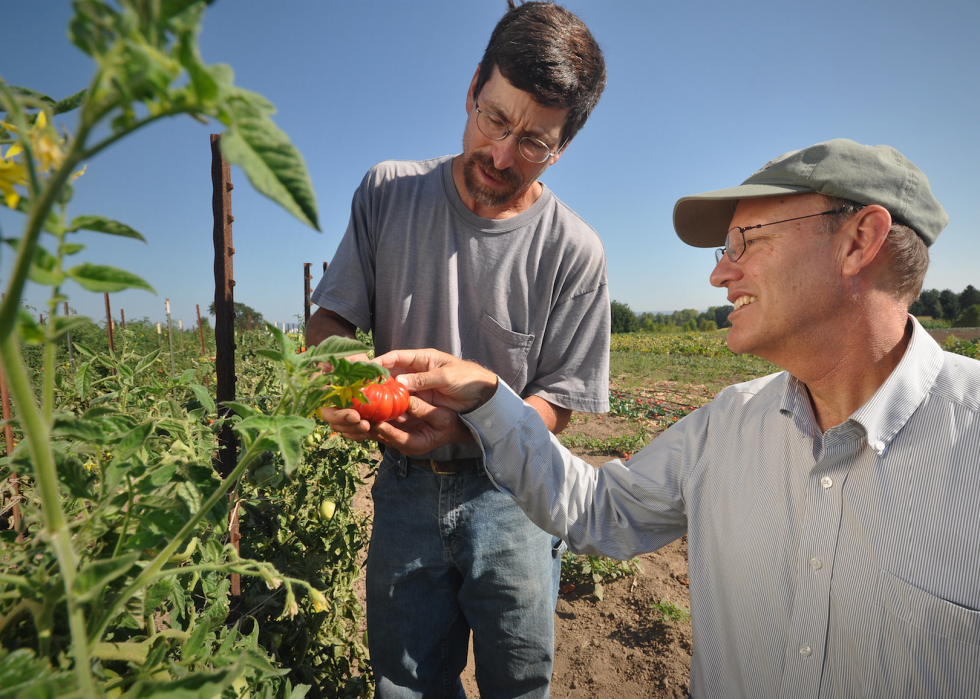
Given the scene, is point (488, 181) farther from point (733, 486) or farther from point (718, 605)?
point (718, 605)

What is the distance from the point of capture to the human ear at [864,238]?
4.86ft

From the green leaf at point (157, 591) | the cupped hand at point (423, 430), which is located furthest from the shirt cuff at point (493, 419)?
the green leaf at point (157, 591)

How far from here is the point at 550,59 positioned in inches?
70.2

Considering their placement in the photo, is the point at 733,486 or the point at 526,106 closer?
the point at 733,486

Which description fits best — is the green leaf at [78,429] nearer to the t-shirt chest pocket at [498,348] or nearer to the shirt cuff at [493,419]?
the shirt cuff at [493,419]

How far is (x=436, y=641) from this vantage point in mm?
2025

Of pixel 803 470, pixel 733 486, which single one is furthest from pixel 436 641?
pixel 803 470

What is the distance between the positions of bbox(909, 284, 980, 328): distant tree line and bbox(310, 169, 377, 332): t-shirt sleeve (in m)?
55.2

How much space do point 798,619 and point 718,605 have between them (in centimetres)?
27

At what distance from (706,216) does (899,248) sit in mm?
619

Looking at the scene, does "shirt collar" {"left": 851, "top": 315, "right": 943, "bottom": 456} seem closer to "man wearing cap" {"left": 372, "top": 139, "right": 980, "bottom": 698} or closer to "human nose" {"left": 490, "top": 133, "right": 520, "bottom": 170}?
"man wearing cap" {"left": 372, "top": 139, "right": 980, "bottom": 698}

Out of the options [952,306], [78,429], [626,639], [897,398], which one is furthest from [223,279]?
[952,306]

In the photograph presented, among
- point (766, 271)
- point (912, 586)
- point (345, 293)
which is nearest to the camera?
point (912, 586)

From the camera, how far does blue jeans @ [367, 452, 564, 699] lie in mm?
1938
